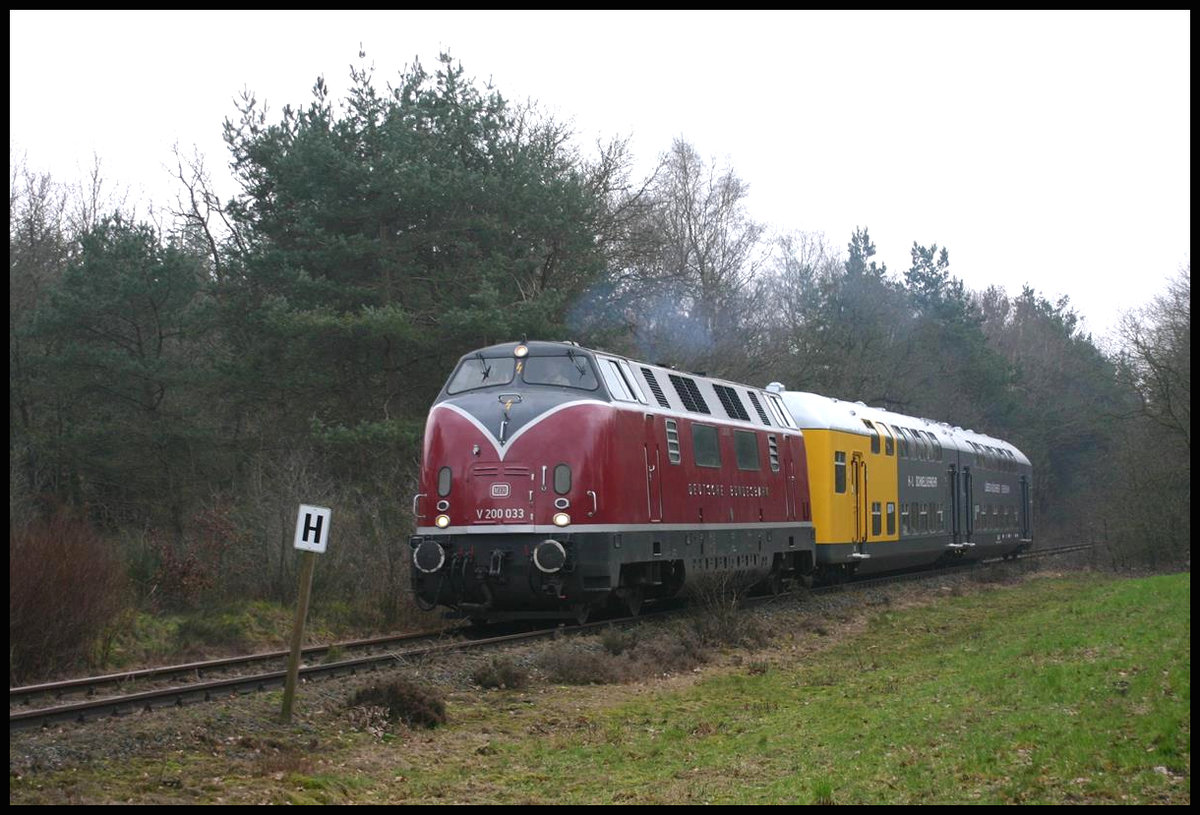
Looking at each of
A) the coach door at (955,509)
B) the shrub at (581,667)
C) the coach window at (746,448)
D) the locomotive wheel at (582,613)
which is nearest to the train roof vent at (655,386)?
the coach window at (746,448)

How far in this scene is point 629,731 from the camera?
1155 centimetres

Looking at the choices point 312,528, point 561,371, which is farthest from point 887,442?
point 312,528

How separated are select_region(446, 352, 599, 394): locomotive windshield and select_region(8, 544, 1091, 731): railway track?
3.38m

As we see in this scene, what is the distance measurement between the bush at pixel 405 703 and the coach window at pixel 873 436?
15.7 m

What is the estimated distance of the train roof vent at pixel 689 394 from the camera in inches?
741

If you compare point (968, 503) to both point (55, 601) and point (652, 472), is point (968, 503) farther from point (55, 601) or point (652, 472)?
point (55, 601)

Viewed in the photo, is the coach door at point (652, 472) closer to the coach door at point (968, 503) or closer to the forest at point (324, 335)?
the forest at point (324, 335)

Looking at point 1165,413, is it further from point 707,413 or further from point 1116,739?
point 1116,739

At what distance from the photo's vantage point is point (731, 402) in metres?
20.6

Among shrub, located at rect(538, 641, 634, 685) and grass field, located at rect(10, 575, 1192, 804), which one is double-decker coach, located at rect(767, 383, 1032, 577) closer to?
grass field, located at rect(10, 575, 1192, 804)

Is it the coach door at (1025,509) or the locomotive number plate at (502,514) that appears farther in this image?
the coach door at (1025,509)

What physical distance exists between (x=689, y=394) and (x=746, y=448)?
1895 mm

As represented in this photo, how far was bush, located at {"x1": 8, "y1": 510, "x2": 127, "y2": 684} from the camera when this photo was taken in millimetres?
13281

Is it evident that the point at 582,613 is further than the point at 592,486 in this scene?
Yes
